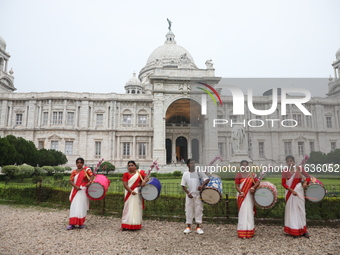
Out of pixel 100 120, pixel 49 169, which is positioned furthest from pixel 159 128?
pixel 49 169

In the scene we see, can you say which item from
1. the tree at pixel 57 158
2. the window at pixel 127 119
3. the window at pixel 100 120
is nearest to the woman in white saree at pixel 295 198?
the tree at pixel 57 158

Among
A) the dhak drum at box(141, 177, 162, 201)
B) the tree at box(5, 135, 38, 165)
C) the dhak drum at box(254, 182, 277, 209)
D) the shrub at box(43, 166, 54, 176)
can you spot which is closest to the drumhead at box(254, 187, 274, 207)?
the dhak drum at box(254, 182, 277, 209)

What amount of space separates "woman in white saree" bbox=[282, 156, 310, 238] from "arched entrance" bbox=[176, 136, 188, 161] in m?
30.4

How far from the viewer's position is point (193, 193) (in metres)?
6.35

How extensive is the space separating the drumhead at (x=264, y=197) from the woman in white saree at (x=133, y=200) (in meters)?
2.69

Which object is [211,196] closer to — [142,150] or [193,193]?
[193,193]

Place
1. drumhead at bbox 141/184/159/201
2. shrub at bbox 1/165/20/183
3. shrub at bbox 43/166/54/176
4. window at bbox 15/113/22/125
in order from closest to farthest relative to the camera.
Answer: drumhead at bbox 141/184/159/201 < shrub at bbox 1/165/20/183 < shrub at bbox 43/166/54/176 < window at bbox 15/113/22/125

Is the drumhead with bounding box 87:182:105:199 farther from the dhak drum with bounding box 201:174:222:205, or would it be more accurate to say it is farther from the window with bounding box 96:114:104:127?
the window with bounding box 96:114:104:127

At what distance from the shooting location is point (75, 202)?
6688 millimetres

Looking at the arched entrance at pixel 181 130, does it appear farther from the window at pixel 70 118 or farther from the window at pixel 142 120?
the window at pixel 70 118

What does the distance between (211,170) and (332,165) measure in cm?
302

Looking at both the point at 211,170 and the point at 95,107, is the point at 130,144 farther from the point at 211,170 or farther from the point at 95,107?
the point at 211,170

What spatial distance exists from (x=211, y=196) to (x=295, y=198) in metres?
1.92

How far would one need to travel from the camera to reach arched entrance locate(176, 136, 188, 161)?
3684 cm
